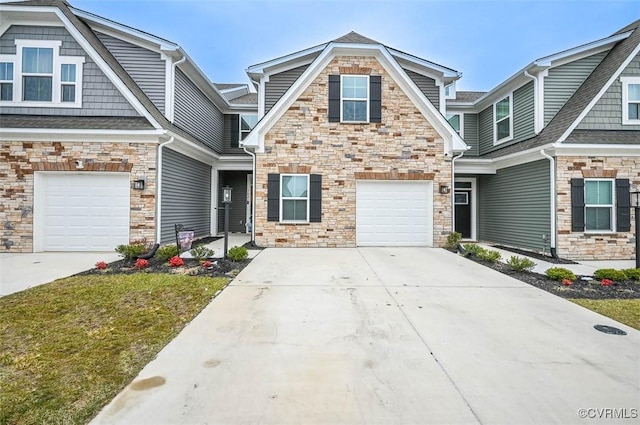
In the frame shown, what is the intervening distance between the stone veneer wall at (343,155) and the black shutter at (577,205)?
11.2 ft

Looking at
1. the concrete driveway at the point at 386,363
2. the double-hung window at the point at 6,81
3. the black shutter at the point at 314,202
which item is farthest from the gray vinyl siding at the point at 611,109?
the double-hung window at the point at 6,81

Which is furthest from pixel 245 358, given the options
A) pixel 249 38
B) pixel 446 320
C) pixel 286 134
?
pixel 249 38

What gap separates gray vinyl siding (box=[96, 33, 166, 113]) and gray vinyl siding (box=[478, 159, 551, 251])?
12.6m

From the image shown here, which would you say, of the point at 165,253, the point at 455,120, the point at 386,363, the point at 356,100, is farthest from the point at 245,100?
the point at 386,363

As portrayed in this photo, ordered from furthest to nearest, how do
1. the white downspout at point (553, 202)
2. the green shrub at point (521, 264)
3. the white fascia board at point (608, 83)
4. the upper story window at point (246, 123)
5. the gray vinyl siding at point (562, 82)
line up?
the upper story window at point (246, 123) < the gray vinyl siding at point (562, 82) < the white fascia board at point (608, 83) < the white downspout at point (553, 202) < the green shrub at point (521, 264)

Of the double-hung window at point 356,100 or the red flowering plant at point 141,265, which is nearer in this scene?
the red flowering plant at point 141,265

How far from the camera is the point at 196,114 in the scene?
12703mm

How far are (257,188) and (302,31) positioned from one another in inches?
613

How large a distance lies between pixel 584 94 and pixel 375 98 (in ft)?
22.5

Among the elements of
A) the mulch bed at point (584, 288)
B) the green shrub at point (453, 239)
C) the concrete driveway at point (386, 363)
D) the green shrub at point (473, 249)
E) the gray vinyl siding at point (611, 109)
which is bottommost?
the concrete driveway at point (386, 363)

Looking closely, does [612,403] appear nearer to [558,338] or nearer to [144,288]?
[558,338]

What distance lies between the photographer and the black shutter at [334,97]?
10758mm

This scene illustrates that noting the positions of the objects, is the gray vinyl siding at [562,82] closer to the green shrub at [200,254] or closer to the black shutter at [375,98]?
the black shutter at [375,98]

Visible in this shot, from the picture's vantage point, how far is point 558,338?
12.6ft
